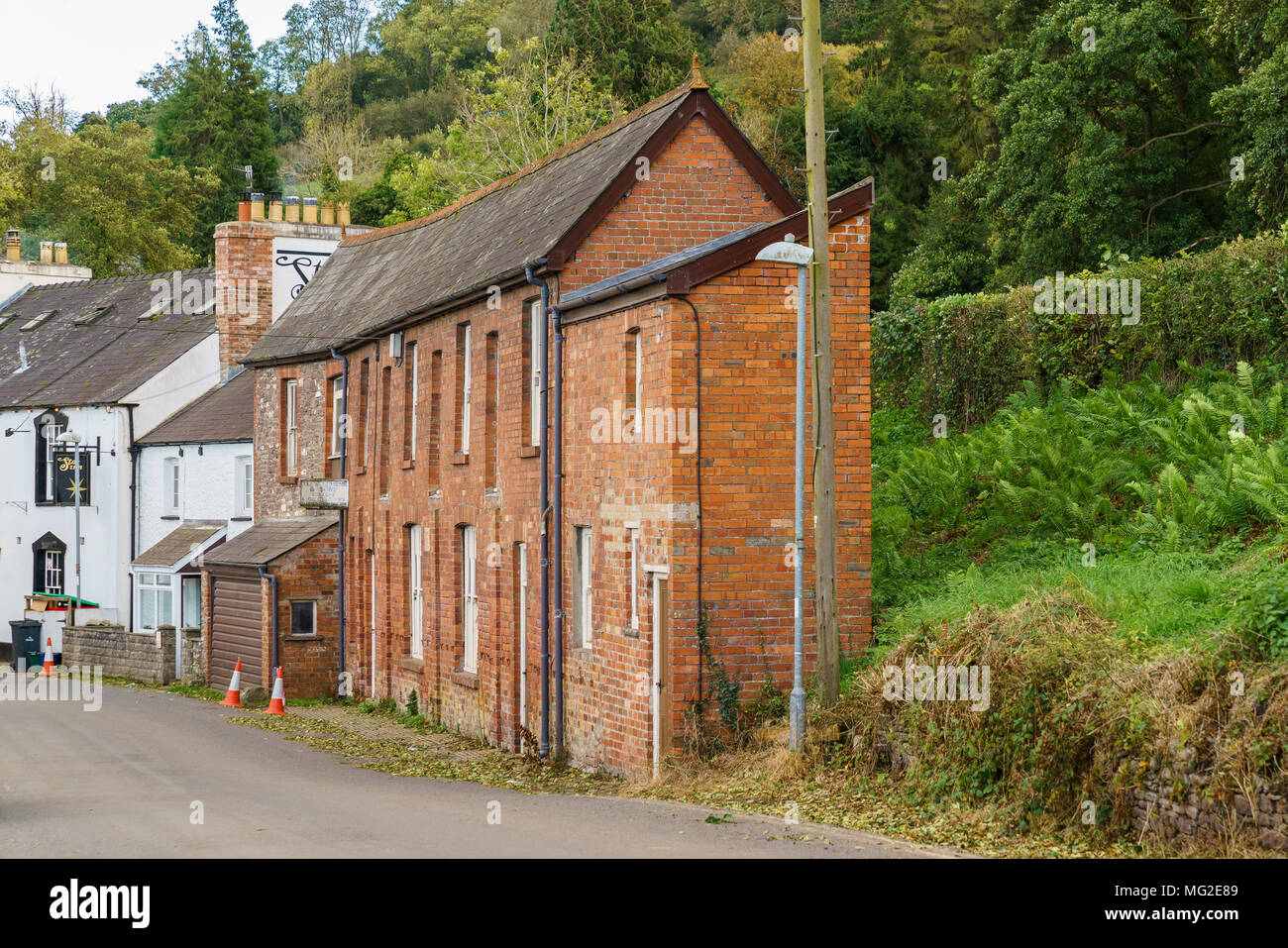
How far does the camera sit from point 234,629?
31.5 m

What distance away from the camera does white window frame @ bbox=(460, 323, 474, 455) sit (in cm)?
2334

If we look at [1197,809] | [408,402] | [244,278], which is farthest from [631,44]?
[1197,809]

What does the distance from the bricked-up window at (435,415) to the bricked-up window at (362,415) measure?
3.78 m

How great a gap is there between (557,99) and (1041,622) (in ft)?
133

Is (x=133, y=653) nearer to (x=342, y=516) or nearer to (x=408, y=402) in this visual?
(x=342, y=516)

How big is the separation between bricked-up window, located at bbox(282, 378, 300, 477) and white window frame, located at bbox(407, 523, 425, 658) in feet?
22.3

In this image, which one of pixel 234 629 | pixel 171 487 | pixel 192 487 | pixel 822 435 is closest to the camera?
pixel 822 435

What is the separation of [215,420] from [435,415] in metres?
15.2

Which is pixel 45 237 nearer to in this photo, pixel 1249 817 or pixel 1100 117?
pixel 1100 117

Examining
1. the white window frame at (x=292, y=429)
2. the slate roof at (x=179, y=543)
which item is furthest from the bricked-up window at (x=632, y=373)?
the slate roof at (x=179, y=543)

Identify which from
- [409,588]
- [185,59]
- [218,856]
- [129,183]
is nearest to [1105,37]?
[409,588]

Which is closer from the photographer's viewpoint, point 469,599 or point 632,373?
point 632,373

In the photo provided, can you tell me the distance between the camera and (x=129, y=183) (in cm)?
5888

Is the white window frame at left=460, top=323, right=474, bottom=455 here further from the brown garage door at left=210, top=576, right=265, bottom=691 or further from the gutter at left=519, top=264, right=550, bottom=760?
the brown garage door at left=210, top=576, right=265, bottom=691
